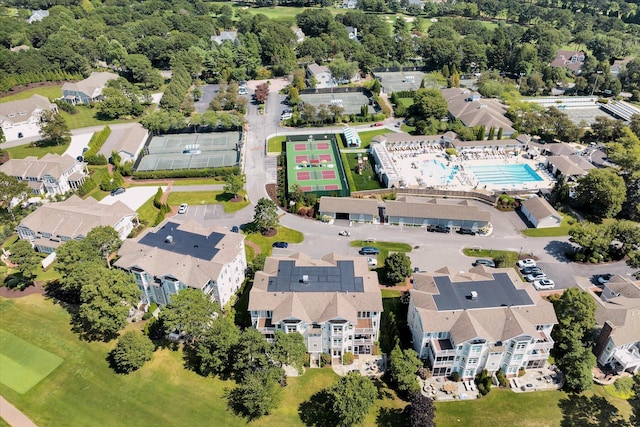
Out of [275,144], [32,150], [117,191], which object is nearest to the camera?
[117,191]

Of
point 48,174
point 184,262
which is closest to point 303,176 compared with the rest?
point 184,262

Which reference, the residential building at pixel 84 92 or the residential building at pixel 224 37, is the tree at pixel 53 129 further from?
the residential building at pixel 224 37

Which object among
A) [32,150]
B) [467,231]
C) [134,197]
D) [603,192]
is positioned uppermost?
[603,192]

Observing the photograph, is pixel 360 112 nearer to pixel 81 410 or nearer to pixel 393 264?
pixel 393 264

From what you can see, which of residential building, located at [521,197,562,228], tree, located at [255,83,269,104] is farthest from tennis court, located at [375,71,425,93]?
residential building, located at [521,197,562,228]

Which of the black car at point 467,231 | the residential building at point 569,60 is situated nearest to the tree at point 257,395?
the black car at point 467,231

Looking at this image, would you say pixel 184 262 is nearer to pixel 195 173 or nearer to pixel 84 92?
pixel 195 173
